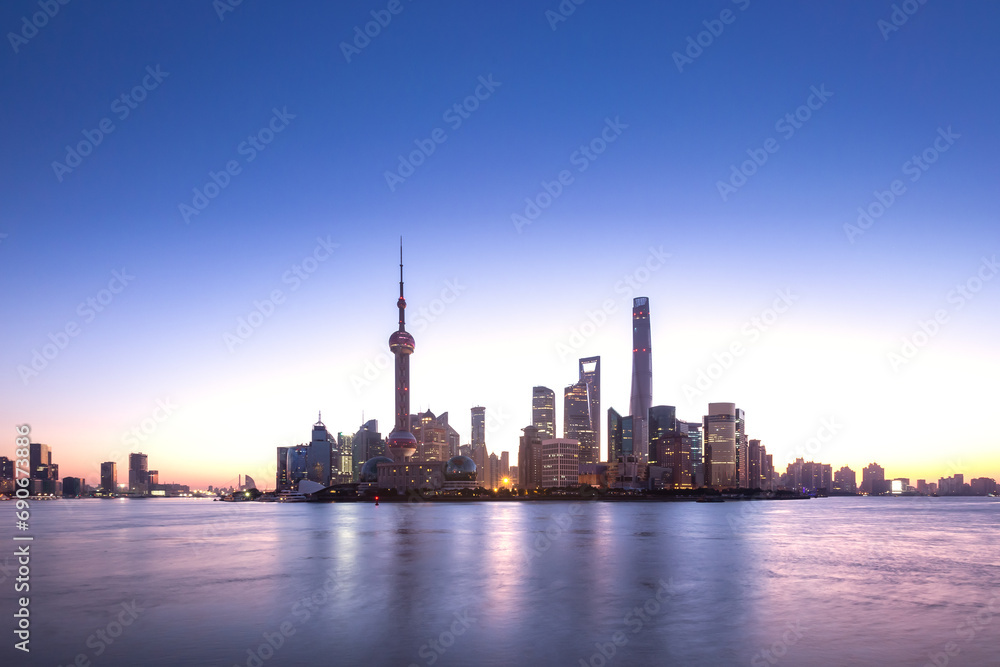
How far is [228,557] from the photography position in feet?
233

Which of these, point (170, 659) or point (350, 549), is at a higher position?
point (170, 659)

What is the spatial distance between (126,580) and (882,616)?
180 feet

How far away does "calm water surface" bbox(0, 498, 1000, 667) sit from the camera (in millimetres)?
31484

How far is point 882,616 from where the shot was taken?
Result: 132 ft

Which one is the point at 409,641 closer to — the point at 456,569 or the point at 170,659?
the point at 170,659

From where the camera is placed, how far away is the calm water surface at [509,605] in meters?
31.5

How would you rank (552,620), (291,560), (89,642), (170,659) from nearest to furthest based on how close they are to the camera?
(170,659) → (89,642) → (552,620) → (291,560)

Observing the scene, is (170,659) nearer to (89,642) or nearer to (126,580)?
(89,642)

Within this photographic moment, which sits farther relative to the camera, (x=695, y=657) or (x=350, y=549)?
(x=350, y=549)

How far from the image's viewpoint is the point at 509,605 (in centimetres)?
4300

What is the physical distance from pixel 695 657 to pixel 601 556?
39743 millimetres

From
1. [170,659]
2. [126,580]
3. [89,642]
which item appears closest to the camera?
[170,659]

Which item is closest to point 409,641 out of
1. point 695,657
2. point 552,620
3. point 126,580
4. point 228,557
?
point 552,620

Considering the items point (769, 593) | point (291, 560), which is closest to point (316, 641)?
point (769, 593)
